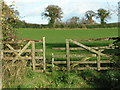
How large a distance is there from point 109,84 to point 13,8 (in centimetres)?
555

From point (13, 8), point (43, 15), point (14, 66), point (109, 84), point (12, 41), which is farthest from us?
point (43, 15)

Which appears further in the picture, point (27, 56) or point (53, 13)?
point (53, 13)

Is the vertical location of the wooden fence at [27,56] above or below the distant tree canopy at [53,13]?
below

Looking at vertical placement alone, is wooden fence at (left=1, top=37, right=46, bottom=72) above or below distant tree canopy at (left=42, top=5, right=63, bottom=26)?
below

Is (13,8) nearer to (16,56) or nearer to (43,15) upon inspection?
(16,56)

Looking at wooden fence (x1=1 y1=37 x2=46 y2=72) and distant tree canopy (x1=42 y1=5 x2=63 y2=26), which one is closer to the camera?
wooden fence (x1=1 y1=37 x2=46 y2=72)

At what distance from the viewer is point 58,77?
26.4 feet

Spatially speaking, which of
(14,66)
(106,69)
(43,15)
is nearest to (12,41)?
(14,66)

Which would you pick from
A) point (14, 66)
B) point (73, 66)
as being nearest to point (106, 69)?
point (73, 66)

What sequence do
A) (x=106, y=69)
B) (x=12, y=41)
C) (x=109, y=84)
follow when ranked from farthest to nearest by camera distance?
(x=12, y=41)
(x=106, y=69)
(x=109, y=84)

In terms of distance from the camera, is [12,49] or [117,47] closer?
[117,47]

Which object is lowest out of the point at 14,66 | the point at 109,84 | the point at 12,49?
the point at 109,84

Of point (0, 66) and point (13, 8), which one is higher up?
point (13, 8)

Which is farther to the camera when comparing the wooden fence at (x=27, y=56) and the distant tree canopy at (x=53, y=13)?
the distant tree canopy at (x=53, y=13)
